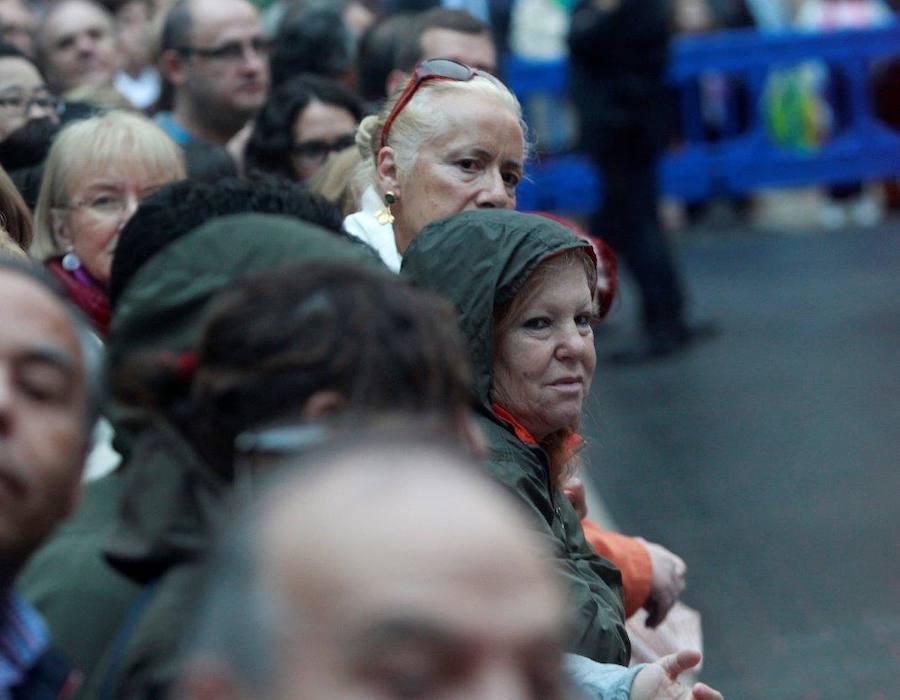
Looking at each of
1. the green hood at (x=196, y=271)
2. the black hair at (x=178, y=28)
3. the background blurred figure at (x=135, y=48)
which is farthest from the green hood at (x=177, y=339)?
the background blurred figure at (x=135, y=48)

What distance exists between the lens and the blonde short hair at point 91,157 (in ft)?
14.9

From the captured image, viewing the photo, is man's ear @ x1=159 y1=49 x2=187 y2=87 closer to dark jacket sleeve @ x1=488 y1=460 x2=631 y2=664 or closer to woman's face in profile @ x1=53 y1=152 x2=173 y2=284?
woman's face in profile @ x1=53 y1=152 x2=173 y2=284

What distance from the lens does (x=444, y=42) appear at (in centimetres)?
620

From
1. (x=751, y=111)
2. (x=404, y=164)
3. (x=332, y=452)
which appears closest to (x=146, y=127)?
(x=404, y=164)

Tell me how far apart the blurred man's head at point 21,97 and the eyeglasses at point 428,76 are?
1.45 metres

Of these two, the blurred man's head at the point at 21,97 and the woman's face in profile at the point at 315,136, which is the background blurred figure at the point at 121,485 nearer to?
the blurred man's head at the point at 21,97

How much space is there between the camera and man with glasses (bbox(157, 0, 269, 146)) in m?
6.57

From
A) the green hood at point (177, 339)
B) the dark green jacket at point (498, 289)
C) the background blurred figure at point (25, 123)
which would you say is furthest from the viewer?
the background blurred figure at point (25, 123)

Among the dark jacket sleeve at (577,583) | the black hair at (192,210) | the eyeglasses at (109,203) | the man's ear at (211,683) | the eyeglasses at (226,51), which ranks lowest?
the dark jacket sleeve at (577,583)

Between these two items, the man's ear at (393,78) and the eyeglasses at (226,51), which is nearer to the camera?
the man's ear at (393,78)

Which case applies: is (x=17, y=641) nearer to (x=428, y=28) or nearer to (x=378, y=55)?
(x=428, y=28)

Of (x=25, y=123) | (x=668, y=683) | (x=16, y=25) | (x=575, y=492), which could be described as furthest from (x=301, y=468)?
(x=16, y=25)

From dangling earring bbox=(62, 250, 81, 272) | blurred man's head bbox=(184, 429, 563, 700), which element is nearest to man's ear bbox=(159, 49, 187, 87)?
dangling earring bbox=(62, 250, 81, 272)

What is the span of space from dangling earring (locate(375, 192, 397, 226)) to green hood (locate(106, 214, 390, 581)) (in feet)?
6.93
